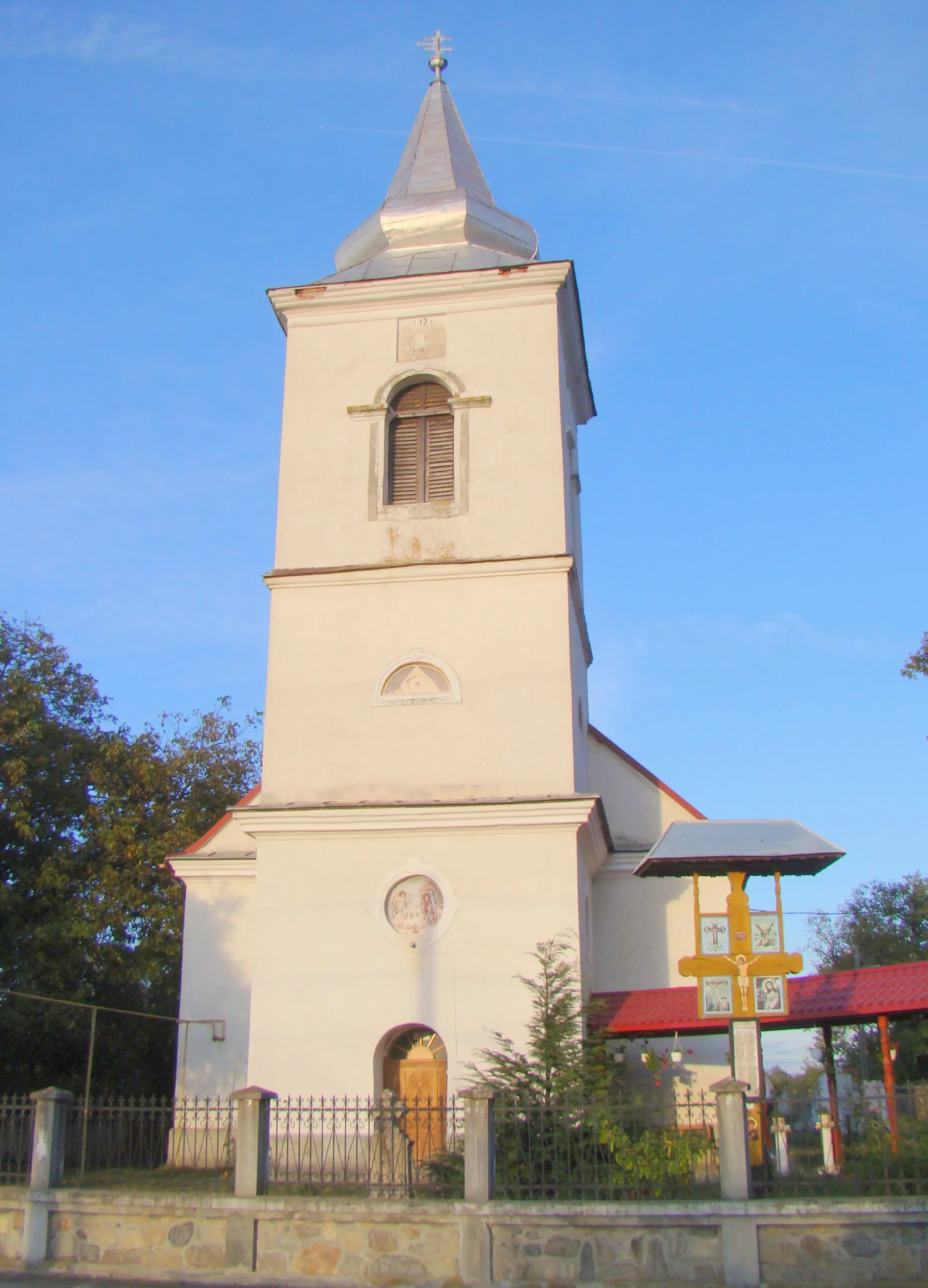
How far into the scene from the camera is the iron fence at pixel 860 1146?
9.64 m

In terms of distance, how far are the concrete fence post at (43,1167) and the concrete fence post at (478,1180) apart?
3.54 m

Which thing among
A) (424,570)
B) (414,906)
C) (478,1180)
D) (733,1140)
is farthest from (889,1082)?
(424,570)

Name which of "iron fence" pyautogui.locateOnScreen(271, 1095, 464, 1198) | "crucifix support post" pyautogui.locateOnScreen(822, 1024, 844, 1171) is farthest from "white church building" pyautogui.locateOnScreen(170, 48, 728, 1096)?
"crucifix support post" pyautogui.locateOnScreen(822, 1024, 844, 1171)

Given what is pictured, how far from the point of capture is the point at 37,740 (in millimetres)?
25562

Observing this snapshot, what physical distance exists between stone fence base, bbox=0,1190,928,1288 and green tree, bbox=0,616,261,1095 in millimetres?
13911

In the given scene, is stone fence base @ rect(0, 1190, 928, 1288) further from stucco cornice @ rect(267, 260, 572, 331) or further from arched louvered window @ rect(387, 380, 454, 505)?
stucco cornice @ rect(267, 260, 572, 331)

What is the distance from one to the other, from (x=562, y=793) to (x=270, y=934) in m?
3.74

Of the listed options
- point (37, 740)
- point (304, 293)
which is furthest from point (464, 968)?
point (37, 740)

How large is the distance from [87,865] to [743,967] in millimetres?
17724

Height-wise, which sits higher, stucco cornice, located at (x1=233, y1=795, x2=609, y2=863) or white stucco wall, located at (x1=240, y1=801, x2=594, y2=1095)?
stucco cornice, located at (x1=233, y1=795, x2=609, y2=863)

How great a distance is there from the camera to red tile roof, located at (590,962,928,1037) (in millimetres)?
13055

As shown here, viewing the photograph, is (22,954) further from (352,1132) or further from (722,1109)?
(722,1109)

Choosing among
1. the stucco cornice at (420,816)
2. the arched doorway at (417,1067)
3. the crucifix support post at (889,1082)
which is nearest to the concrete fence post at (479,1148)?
the crucifix support post at (889,1082)

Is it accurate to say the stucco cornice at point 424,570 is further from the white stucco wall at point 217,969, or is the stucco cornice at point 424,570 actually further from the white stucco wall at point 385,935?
the white stucco wall at point 217,969
